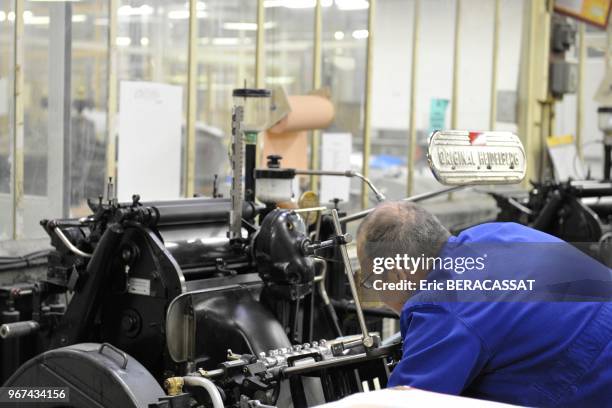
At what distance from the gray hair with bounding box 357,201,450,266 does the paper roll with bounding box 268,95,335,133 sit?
270cm

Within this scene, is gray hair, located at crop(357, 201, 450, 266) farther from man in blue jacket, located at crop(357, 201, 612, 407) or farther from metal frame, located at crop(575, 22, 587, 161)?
metal frame, located at crop(575, 22, 587, 161)

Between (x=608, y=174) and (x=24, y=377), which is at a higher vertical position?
(x=608, y=174)

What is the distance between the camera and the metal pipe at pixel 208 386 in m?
2.37

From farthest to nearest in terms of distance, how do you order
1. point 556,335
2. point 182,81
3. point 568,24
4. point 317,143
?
point 568,24, point 317,143, point 182,81, point 556,335

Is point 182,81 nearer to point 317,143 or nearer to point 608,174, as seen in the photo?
point 317,143

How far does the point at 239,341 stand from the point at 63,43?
2294 millimetres

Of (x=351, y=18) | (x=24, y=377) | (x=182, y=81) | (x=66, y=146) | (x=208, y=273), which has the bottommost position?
(x=24, y=377)

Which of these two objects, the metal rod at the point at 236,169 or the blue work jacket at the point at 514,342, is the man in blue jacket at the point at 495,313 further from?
the metal rod at the point at 236,169

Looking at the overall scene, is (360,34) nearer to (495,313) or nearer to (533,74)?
(533,74)

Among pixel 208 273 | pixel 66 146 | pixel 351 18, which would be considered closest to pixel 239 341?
pixel 208 273

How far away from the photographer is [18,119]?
4.42 m

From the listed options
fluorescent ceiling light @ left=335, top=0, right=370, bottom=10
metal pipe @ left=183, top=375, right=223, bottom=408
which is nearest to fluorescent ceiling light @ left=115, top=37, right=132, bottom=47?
fluorescent ceiling light @ left=335, top=0, right=370, bottom=10

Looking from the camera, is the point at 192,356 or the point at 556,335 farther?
the point at 192,356

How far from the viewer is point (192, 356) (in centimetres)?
292
